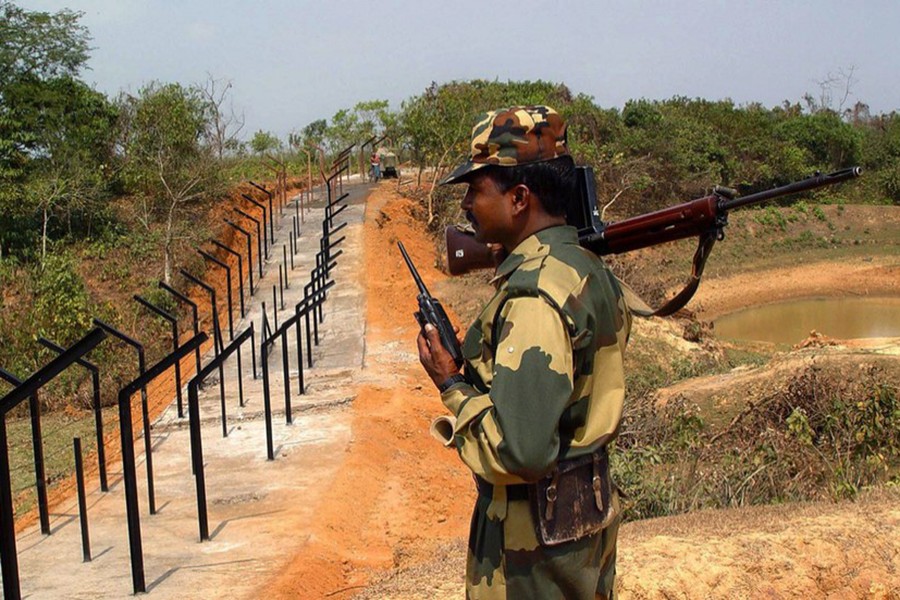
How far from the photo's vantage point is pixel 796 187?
10.9 ft

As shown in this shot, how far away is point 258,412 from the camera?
A: 1063cm

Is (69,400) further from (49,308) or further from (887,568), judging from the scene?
(887,568)

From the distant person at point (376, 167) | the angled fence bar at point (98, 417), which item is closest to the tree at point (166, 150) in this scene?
the distant person at point (376, 167)

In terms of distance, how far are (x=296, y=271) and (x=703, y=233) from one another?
16412 millimetres

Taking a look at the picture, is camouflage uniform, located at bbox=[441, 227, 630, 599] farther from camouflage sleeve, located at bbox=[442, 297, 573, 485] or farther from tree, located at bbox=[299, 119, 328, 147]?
tree, located at bbox=[299, 119, 328, 147]

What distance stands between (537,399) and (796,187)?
5.03 feet

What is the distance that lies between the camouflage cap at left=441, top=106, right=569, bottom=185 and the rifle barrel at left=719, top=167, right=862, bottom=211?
941mm

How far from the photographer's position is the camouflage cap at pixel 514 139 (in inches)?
99.3

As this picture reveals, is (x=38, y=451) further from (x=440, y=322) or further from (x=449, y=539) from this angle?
(x=440, y=322)

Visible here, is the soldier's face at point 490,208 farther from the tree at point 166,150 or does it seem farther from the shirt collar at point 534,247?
the tree at point 166,150

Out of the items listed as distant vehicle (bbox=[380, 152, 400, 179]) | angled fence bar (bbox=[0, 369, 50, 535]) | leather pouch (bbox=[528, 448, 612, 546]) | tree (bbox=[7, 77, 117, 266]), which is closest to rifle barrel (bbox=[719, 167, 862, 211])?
leather pouch (bbox=[528, 448, 612, 546])

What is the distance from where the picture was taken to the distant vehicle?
3169 cm

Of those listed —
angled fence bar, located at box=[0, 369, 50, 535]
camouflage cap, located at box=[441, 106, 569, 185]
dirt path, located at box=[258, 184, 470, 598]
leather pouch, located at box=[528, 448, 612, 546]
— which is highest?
camouflage cap, located at box=[441, 106, 569, 185]

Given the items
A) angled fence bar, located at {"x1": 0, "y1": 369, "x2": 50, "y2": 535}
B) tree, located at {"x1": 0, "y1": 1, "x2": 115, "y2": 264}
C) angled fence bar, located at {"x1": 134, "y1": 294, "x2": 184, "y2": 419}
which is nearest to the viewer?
angled fence bar, located at {"x1": 0, "y1": 369, "x2": 50, "y2": 535}
